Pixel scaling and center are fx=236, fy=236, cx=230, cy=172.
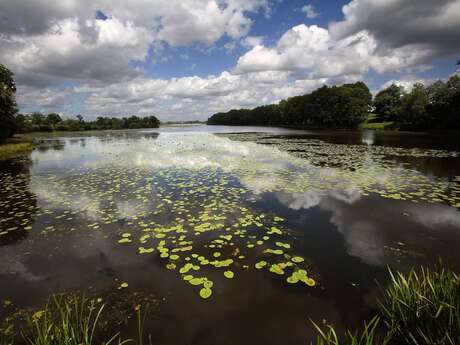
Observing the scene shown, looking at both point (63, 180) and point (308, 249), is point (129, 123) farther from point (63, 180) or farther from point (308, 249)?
point (308, 249)

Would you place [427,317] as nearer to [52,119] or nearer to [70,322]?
[70,322]

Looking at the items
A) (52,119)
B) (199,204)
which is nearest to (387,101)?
(199,204)

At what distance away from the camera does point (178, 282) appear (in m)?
4.53

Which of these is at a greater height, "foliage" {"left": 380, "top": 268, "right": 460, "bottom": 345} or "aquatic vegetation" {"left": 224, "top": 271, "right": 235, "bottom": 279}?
"foliage" {"left": 380, "top": 268, "right": 460, "bottom": 345}

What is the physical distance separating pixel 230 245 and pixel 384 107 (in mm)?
96441

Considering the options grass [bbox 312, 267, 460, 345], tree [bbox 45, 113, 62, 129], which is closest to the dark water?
grass [bbox 312, 267, 460, 345]

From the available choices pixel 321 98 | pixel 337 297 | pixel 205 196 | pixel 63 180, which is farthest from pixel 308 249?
pixel 321 98

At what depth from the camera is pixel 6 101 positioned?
29469 millimetres

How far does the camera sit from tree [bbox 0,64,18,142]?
29130 millimetres

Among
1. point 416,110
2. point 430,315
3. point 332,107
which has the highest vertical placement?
point 332,107

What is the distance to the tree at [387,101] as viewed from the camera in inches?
3098

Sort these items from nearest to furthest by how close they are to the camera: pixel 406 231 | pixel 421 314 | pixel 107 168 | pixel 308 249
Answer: pixel 421 314
pixel 308 249
pixel 406 231
pixel 107 168

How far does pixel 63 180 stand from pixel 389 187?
16452 millimetres

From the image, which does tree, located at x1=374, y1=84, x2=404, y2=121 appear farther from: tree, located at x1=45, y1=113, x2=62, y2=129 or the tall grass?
tree, located at x1=45, y1=113, x2=62, y2=129
